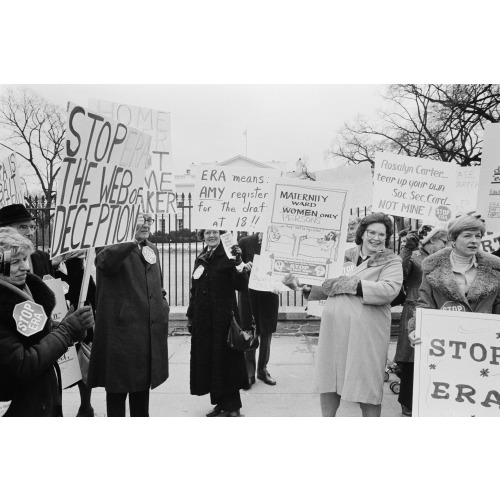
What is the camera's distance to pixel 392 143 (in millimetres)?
11016

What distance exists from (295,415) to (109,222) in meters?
2.33

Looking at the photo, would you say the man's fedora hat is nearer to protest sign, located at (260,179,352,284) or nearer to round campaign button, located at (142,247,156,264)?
round campaign button, located at (142,247,156,264)

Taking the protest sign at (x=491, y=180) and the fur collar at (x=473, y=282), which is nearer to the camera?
the fur collar at (x=473, y=282)

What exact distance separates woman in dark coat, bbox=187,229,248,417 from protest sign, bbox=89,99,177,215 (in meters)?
0.64

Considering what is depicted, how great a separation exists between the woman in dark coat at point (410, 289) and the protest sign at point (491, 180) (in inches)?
16.6

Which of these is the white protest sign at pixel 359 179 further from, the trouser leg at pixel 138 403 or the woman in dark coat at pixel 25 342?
the woman in dark coat at pixel 25 342

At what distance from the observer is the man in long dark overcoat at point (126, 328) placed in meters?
3.11

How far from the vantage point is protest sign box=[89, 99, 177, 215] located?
3933mm

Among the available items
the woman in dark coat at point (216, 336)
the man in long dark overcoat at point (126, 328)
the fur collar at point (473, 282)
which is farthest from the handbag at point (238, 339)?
the fur collar at point (473, 282)

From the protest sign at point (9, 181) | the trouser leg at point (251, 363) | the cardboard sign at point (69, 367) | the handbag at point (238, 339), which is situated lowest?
the trouser leg at point (251, 363)

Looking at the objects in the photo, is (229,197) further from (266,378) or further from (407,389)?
(407,389)

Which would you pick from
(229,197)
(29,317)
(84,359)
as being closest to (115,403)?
(84,359)

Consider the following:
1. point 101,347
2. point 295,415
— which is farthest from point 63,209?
point 295,415

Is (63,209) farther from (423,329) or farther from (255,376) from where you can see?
(255,376)
